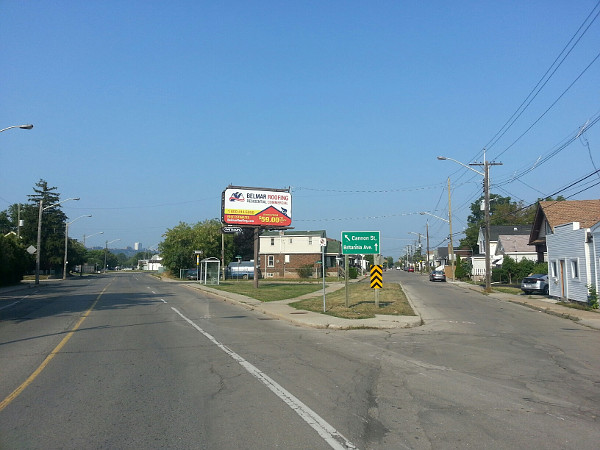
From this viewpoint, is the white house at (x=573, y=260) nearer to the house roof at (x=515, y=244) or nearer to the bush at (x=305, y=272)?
the house roof at (x=515, y=244)

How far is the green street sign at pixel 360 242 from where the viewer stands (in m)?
22.6

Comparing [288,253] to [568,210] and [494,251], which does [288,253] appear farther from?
[568,210]

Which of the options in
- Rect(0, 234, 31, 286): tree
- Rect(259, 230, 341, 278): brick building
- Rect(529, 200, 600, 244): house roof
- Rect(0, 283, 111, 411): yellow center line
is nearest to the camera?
Rect(0, 283, 111, 411): yellow center line

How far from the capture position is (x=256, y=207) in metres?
42.6

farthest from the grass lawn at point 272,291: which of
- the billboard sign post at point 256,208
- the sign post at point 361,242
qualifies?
the sign post at point 361,242

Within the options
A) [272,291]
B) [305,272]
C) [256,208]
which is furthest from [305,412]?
[305,272]

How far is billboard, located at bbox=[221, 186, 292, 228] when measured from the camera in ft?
138

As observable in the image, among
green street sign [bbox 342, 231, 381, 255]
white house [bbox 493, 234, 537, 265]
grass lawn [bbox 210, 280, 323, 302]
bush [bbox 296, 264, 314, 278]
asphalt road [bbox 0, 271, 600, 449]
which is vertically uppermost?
white house [bbox 493, 234, 537, 265]

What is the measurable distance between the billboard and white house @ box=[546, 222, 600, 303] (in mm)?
Answer: 20476

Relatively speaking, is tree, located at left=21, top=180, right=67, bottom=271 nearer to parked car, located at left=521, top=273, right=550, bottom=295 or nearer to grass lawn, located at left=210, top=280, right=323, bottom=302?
grass lawn, located at left=210, top=280, right=323, bottom=302

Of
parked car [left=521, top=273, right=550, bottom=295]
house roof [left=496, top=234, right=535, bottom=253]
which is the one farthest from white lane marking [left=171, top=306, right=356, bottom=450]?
house roof [left=496, top=234, right=535, bottom=253]

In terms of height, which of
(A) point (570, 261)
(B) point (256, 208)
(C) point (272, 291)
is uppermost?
(B) point (256, 208)

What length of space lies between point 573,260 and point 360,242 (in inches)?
481

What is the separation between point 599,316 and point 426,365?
13.8 m
